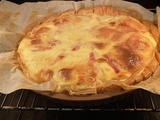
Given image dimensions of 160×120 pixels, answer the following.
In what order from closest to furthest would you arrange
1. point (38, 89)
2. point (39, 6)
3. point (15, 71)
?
point (38, 89) → point (15, 71) → point (39, 6)

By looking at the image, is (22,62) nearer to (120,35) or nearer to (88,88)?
(88,88)

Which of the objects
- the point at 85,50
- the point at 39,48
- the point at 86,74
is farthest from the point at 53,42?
the point at 86,74

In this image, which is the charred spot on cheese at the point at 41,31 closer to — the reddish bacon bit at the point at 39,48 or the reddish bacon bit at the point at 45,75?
the reddish bacon bit at the point at 39,48

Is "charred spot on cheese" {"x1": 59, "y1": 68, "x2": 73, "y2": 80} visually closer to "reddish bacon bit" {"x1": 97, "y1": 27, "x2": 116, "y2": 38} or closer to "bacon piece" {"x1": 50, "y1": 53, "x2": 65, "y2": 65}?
"bacon piece" {"x1": 50, "y1": 53, "x2": 65, "y2": 65}

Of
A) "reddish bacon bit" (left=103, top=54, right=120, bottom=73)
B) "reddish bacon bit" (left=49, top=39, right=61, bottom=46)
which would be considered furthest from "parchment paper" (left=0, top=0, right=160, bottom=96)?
"reddish bacon bit" (left=103, top=54, right=120, bottom=73)

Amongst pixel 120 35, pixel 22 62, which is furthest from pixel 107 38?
pixel 22 62

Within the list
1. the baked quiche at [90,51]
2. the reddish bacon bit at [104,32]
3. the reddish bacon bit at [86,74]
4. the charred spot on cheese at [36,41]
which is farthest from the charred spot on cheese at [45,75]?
the reddish bacon bit at [104,32]

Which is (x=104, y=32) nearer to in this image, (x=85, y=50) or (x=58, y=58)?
(x=85, y=50)
